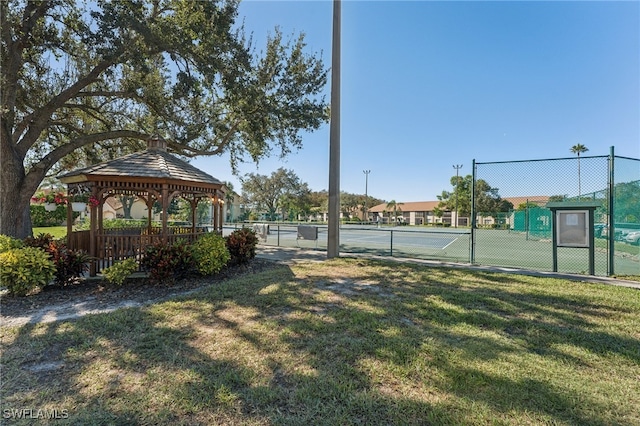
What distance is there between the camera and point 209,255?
6.77 metres

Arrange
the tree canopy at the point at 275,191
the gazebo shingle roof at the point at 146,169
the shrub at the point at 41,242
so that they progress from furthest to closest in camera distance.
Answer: the tree canopy at the point at 275,191, the gazebo shingle roof at the point at 146,169, the shrub at the point at 41,242

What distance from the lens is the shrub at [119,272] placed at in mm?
5914

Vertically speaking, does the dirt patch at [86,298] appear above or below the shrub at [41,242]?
below

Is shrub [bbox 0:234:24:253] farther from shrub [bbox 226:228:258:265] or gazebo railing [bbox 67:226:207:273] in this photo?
shrub [bbox 226:228:258:265]

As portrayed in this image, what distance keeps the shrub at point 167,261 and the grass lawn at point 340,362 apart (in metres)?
1.52

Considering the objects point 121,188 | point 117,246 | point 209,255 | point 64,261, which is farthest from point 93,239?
point 209,255

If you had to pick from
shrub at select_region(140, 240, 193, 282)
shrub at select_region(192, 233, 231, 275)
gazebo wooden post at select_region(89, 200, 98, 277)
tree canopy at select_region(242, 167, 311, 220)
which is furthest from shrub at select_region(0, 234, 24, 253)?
tree canopy at select_region(242, 167, 311, 220)

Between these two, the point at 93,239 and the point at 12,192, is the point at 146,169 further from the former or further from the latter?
the point at 12,192

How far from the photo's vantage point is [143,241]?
282 inches

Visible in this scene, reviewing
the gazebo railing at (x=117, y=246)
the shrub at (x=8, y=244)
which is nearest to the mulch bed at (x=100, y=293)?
the gazebo railing at (x=117, y=246)

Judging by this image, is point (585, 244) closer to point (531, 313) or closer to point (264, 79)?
point (531, 313)

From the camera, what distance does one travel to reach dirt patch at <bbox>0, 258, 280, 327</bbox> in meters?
4.48

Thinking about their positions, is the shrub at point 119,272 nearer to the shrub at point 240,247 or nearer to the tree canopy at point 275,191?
the shrub at point 240,247

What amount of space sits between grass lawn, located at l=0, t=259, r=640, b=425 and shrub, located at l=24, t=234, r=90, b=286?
244 cm
